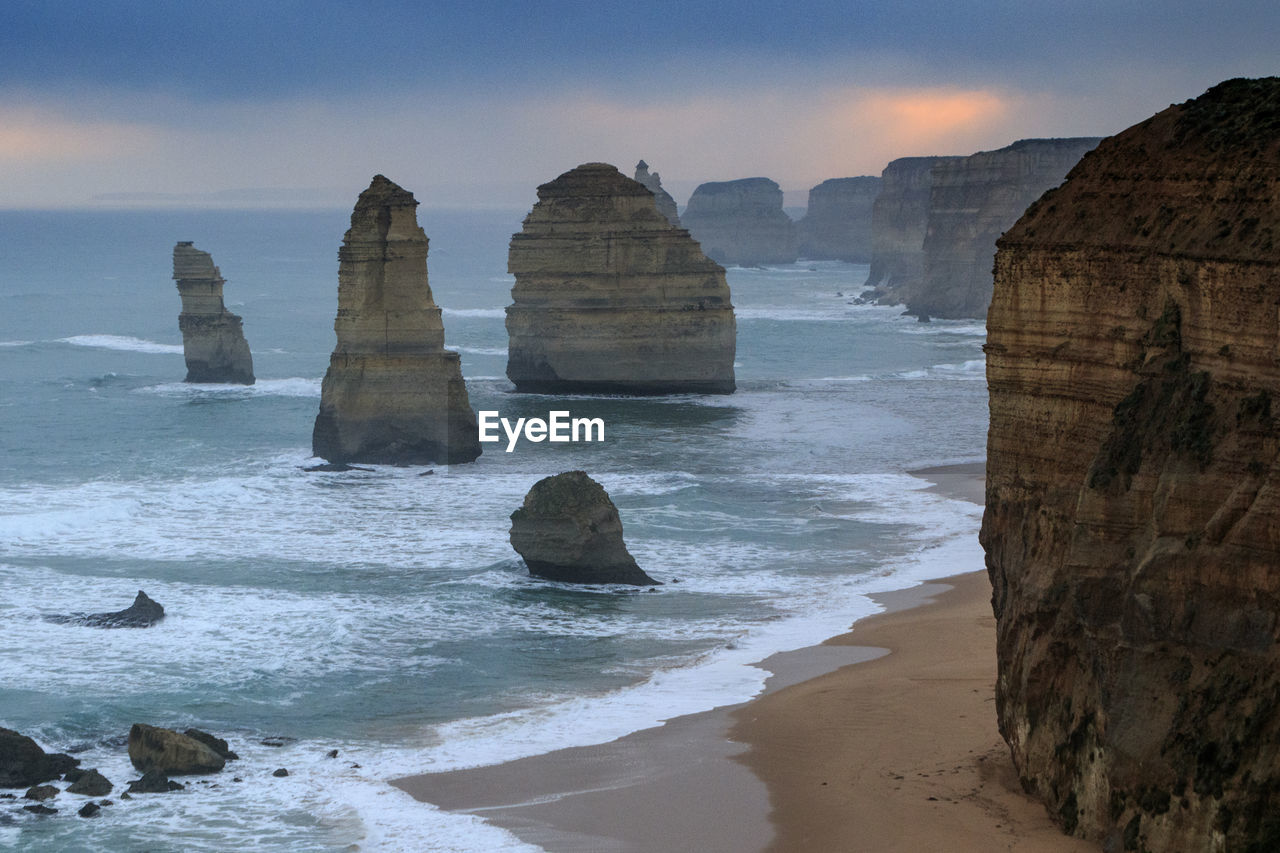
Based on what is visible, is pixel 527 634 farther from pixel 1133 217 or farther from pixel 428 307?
pixel 428 307

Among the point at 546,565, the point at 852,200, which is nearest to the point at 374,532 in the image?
the point at 546,565

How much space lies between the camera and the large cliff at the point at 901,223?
4867 inches

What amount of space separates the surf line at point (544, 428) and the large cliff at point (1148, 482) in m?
29.2

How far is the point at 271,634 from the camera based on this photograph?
2191 centimetres

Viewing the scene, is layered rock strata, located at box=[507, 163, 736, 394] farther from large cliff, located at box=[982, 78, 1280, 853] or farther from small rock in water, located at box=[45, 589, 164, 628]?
large cliff, located at box=[982, 78, 1280, 853]

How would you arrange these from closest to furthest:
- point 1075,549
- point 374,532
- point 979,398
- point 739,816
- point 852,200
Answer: point 1075,549
point 739,816
point 374,532
point 979,398
point 852,200

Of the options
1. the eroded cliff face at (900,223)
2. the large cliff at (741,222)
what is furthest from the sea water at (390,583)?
the large cliff at (741,222)

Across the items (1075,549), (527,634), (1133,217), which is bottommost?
(527,634)

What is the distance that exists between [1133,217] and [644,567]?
49.9 feet

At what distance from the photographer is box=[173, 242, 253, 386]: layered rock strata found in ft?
172

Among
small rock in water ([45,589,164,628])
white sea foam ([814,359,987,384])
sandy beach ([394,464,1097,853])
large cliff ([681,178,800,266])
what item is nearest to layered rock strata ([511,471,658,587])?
sandy beach ([394,464,1097,853])

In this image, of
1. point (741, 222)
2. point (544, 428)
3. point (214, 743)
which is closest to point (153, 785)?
point (214, 743)

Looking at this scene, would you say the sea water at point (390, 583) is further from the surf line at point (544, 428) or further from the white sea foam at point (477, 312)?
the white sea foam at point (477, 312)

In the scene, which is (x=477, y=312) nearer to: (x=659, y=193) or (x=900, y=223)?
(x=659, y=193)
